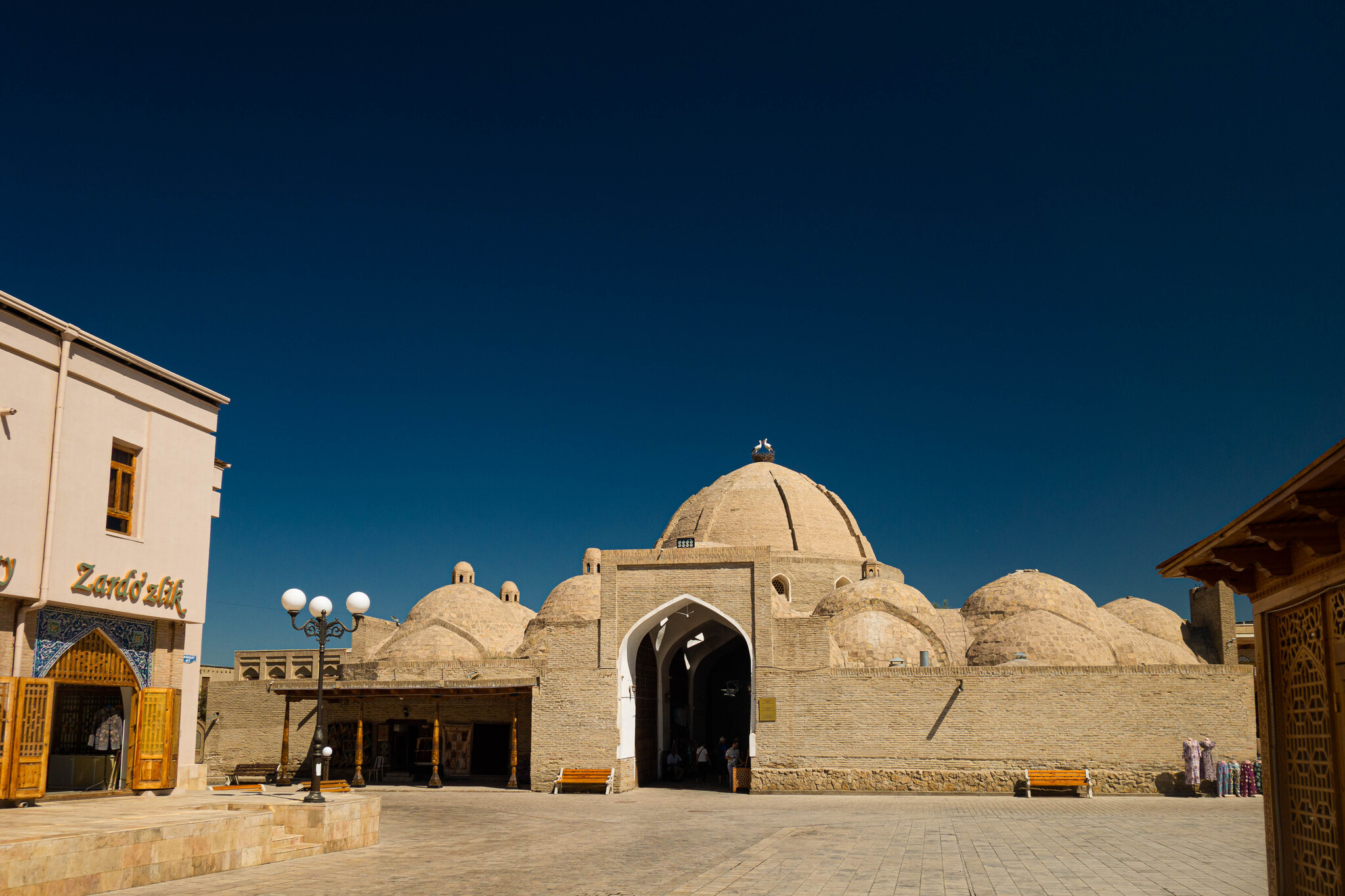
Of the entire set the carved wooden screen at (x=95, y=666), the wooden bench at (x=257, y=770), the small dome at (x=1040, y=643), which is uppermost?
the small dome at (x=1040, y=643)

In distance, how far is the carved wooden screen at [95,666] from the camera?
41.0 ft

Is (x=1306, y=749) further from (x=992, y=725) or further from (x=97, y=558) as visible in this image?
(x=992, y=725)

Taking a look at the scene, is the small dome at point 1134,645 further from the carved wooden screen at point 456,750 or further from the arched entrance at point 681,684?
the carved wooden screen at point 456,750

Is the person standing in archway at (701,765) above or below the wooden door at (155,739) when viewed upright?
below

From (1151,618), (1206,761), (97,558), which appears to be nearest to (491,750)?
(97,558)

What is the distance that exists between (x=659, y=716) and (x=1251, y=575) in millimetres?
18787

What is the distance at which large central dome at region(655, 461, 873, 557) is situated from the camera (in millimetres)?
32469

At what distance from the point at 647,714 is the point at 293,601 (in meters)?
12.3

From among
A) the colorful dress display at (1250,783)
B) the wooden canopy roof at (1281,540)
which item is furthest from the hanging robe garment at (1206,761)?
the wooden canopy roof at (1281,540)

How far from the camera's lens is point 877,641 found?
2523 cm

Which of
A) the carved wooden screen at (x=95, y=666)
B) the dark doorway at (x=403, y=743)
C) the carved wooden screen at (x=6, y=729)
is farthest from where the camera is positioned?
the dark doorway at (x=403, y=743)

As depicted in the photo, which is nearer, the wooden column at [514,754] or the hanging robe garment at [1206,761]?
the hanging robe garment at [1206,761]

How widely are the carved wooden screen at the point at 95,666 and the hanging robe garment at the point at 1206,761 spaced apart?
707 inches

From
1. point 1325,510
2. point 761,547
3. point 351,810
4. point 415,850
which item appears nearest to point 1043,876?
point 1325,510
